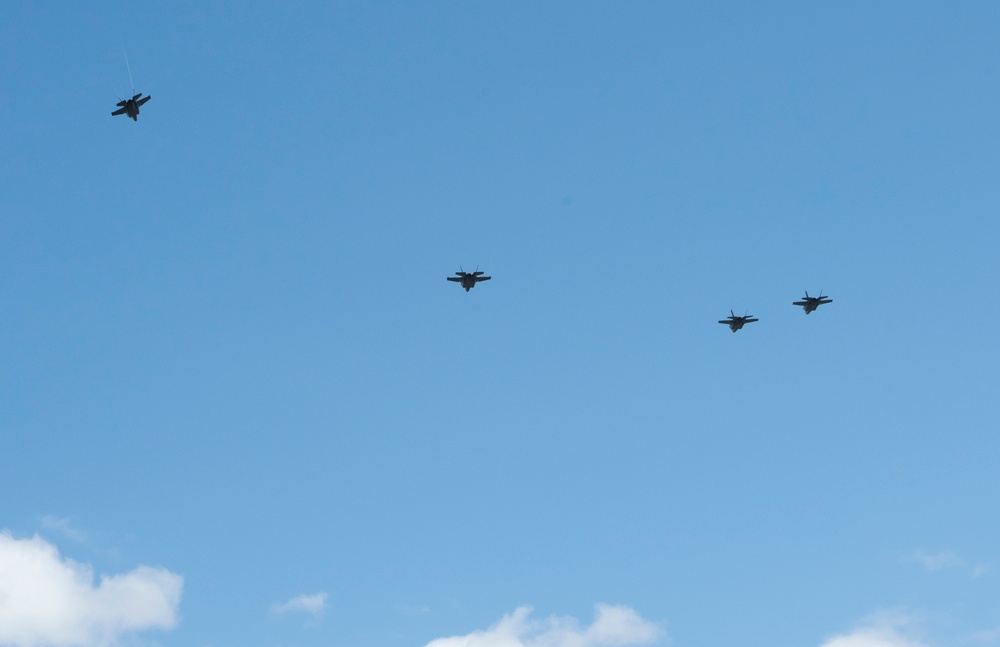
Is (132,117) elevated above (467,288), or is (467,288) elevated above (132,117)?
(132,117)

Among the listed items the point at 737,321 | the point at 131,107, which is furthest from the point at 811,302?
the point at 131,107

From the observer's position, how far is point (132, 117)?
12100 cm

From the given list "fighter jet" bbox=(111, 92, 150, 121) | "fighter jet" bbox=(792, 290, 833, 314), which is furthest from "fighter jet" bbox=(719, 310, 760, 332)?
"fighter jet" bbox=(111, 92, 150, 121)

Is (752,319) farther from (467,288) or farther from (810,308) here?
(467,288)

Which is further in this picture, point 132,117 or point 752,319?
point 752,319

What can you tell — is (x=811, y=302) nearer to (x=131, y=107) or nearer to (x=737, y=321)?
(x=737, y=321)

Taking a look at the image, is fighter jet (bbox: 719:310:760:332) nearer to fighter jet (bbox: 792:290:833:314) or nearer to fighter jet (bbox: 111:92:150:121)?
fighter jet (bbox: 792:290:833:314)

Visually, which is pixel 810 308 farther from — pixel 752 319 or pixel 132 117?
pixel 132 117

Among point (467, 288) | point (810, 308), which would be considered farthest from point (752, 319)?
point (467, 288)

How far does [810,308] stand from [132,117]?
86.5 meters

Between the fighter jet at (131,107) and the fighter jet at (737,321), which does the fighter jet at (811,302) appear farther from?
the fighter jet at (131,107)

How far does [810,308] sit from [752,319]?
7503 mm

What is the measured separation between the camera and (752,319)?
142m

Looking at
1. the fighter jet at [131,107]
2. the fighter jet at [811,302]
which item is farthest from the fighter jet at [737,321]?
the fighter jet at [131,107]
